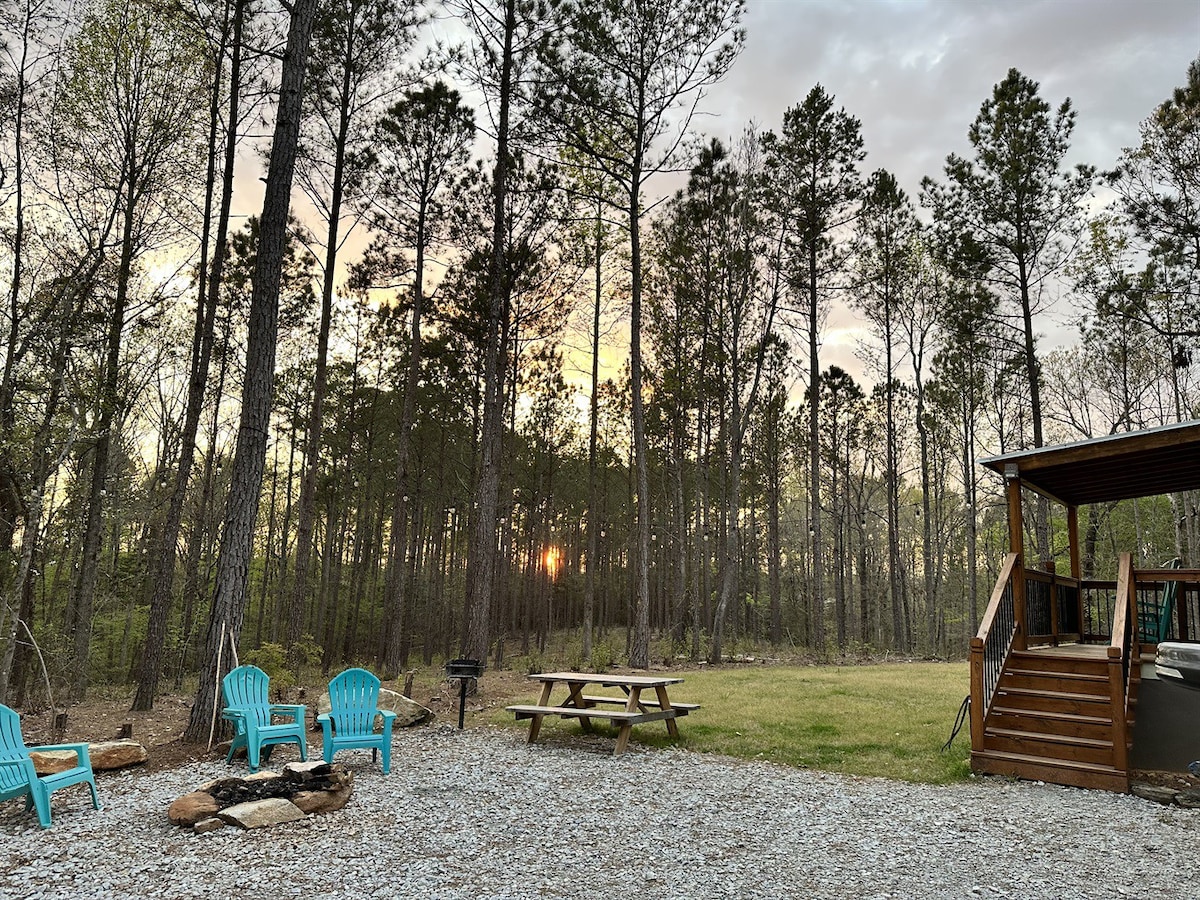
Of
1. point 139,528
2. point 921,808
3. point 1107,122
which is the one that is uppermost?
point 1107,122

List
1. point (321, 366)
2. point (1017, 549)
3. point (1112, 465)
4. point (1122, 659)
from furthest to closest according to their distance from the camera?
point (321, 366) → point (1112, 465) → point (1017, 549) → point (1122, 659)

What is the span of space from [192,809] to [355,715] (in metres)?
1.86

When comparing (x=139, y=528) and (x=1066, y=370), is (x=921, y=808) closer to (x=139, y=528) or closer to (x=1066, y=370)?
(x=139, y=528)

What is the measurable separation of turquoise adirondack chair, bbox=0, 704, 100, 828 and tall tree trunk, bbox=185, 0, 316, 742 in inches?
82.2

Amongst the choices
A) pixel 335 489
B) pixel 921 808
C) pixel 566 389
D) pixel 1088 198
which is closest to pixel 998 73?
pixel 1088 198

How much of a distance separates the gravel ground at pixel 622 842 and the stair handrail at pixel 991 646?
59 cm

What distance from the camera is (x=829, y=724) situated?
8086mm

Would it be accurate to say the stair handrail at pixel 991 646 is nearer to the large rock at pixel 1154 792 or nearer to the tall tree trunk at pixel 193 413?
the large rock at pixel 1154 792

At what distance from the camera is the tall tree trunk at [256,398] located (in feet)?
22.1

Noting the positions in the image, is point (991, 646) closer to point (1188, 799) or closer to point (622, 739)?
point (1188, 799)

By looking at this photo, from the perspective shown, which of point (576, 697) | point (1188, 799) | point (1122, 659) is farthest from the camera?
point (576, 697)

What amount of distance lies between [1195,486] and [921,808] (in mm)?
6676

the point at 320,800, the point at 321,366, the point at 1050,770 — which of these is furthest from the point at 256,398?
the point at 1050,770

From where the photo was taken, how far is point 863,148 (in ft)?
56.1
